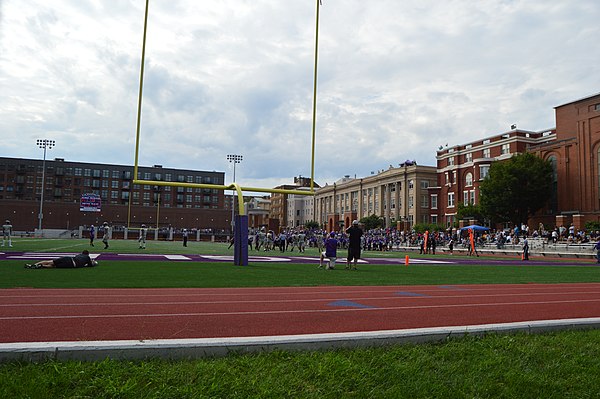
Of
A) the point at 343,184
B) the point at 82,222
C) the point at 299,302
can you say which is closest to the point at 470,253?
the point at 299,302

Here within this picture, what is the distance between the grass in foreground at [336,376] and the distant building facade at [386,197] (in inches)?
3230

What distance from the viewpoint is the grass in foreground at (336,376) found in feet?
13.8

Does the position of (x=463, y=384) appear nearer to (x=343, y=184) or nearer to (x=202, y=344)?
(x=202, y=344)

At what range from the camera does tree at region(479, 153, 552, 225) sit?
57406mm

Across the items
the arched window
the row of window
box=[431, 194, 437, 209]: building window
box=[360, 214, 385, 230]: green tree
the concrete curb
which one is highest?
the row of window

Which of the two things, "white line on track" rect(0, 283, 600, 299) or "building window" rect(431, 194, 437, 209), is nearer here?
"white line on track" rect(0, 283, 600, 299)

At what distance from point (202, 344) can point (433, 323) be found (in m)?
3.83

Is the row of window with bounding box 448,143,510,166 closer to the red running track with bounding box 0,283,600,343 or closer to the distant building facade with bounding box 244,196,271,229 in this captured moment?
the red running track with bounding box 0,283,600,343

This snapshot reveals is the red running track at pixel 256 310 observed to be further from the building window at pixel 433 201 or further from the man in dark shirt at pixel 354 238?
the building window at pixel 433 201

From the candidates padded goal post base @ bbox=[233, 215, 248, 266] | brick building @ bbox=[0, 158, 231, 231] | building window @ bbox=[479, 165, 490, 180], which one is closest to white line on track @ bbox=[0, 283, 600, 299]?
padded goal post base @ bbox=[233, 215, 248, 266]

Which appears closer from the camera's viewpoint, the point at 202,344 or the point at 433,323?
the point at 202,344

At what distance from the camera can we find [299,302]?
9.34 meters

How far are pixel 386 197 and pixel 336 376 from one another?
308 feet

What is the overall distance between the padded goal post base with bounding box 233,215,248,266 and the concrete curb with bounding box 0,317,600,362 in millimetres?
13598
